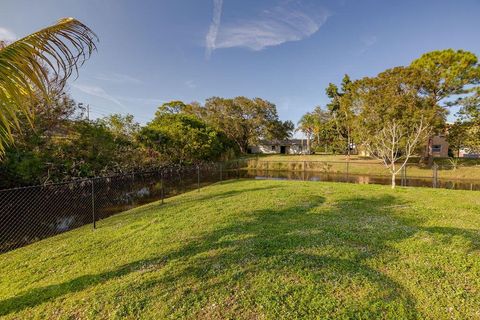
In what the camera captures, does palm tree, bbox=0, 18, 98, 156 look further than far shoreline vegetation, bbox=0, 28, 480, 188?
No

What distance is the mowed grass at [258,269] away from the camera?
3.01 meters

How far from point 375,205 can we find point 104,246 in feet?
26.4

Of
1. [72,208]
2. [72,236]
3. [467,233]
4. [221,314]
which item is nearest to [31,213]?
[72,208]

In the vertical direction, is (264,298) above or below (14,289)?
above

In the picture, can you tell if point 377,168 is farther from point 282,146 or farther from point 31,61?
point 282,146

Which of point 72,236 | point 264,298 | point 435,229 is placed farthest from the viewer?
point 72,236

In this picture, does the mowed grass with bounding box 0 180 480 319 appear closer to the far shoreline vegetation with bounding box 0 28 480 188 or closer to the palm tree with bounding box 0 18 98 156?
the palm tree with bounding box 0 18 98 156

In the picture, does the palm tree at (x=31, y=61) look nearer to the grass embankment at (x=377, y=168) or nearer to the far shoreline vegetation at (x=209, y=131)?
the far shoreline vegetation at (x=209, y=131)

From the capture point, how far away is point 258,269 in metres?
3.83

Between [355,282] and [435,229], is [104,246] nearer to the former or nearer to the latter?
[355,282]

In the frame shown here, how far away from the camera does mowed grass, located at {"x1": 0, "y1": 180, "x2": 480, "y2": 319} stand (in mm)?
3010

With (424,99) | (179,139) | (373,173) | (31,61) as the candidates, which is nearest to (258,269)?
(31,61)

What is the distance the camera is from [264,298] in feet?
10.2

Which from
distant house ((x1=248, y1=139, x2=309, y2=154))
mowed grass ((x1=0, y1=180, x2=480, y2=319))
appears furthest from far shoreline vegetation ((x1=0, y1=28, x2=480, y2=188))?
distant house ((x1=248, y1=139, x2=309, y2=154))
